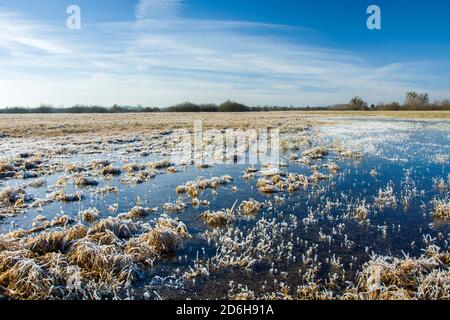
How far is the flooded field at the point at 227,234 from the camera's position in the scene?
8047 mm

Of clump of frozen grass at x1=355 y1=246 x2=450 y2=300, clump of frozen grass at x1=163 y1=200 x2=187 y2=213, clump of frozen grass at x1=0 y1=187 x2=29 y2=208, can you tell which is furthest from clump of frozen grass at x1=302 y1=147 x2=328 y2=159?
clump of frozen grass at x1=0 y1=187 x2=29 y2=208

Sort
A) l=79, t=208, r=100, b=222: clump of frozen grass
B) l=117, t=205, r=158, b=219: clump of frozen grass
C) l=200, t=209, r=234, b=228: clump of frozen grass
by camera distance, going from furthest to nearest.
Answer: l=117, t=205, r=158, b=219: clump of frozen grass → l=79, t=208, r=100, b=222: clump of frozen grass → l=200, t=209, r=234, b=228: clump of frozen grass

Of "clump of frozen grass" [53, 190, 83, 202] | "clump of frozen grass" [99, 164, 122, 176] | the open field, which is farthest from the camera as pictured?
the open field

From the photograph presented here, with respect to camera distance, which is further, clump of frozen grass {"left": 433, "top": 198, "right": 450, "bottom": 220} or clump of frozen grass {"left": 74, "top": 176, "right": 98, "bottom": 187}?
clump of frozen grass {"left": 74, "top": 176, "right": 98, "bottom": 187}

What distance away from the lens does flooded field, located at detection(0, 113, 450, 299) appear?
26.4ft

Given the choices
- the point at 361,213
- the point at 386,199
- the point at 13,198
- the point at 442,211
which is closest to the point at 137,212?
the point at 13,198

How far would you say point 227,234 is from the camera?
1116 centimetres

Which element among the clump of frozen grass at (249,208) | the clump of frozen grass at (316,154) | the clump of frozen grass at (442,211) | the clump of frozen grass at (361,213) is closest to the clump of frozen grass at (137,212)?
the clump of frozen grass at (249,208)

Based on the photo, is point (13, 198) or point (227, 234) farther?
point (13, 198)

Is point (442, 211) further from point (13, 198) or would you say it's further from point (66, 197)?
point (13, 198)

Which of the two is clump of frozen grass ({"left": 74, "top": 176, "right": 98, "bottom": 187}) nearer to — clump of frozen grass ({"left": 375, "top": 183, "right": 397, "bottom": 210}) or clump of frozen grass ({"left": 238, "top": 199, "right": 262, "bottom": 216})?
clump of frozen grass ({"left": 238, "top": 199, "right": 262, "bottom": 216})

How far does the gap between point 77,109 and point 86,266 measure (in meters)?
144

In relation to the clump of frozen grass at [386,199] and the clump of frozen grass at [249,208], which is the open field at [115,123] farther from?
the clump of frozen grass at [386,199]
